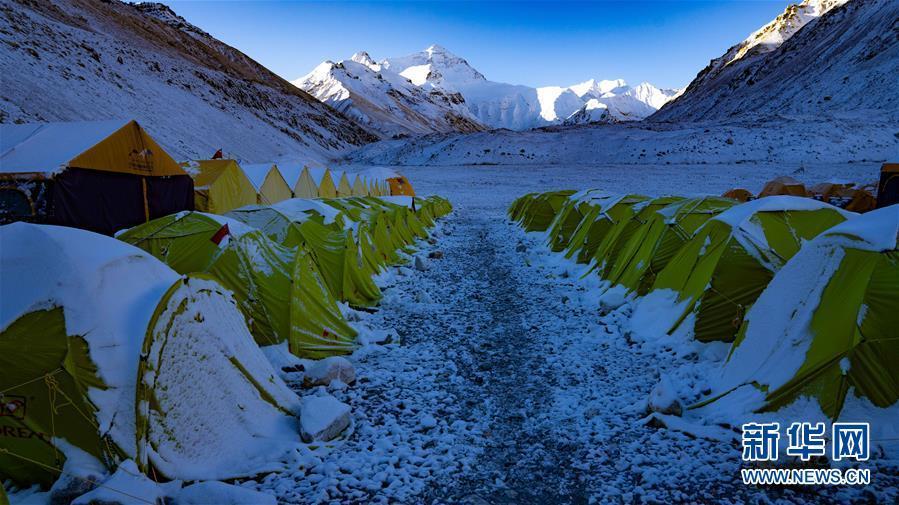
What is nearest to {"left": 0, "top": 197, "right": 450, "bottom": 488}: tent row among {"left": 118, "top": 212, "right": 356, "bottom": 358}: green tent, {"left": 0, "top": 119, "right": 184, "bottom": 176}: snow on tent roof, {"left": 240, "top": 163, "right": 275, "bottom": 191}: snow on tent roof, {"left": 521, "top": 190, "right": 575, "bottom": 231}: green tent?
{"left": 118, "top": 212, "right": 356, "bottom": 358}: green tent

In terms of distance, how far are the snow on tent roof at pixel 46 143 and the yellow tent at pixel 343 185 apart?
16992 millimetres

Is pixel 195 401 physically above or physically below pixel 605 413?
above

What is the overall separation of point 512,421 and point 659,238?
552cm

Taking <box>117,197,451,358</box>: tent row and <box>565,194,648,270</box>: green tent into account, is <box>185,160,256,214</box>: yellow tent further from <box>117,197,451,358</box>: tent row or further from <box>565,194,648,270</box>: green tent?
<box>565,194,648,270</box>: green tent

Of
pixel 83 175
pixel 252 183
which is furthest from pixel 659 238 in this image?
pixel 252 183

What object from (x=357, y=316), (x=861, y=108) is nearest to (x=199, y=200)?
(x=357, y=316)

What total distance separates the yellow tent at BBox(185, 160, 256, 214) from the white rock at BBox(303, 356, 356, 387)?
12.8m

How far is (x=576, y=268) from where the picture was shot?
506 inches

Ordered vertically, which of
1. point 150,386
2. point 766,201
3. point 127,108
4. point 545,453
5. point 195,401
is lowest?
Answer: point 545,453

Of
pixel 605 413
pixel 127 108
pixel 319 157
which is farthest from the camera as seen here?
pixel 319 157

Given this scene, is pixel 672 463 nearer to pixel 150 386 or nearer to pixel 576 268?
pixel 150 386

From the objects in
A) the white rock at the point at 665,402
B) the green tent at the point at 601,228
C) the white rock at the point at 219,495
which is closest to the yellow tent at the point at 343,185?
the green tent at the point at 601,228

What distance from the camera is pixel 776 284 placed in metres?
5.43

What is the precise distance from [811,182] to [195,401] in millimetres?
42731
